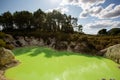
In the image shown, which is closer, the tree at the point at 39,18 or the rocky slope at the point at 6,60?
the rocky slope at the point at 6,60

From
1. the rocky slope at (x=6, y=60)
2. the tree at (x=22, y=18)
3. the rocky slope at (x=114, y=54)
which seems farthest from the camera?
the tree at (x=22, y=18)

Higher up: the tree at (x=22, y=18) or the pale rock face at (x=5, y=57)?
the tree at (x=22, y=18)

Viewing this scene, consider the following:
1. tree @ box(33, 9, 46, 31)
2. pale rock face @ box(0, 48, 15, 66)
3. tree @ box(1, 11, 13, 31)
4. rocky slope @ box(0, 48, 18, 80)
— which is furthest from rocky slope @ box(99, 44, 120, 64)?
tree @ box(1, 11, 13, 31)

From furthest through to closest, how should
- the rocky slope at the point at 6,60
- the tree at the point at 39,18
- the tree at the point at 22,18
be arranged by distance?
the tree at the point at 39,18 < the tree at the point at 22,18 < the rocky slope at the point at 6,60

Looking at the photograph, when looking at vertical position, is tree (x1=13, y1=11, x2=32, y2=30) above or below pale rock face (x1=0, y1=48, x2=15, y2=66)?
above

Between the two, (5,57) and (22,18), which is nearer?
(5,57)

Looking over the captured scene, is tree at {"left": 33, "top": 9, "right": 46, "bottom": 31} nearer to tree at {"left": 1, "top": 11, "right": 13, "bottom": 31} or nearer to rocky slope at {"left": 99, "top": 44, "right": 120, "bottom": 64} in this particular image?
tree at {"left": 1, "top": 11, "right": 13, "bottom": 31}

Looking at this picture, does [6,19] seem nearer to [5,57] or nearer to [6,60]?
[5,57]

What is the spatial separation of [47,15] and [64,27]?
946 centimetres

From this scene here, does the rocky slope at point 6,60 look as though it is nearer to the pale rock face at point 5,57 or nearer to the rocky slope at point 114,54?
the pale rock face at point 5,57

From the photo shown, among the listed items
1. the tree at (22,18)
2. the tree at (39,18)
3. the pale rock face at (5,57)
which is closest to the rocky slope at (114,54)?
the pale rock face at (5,57)

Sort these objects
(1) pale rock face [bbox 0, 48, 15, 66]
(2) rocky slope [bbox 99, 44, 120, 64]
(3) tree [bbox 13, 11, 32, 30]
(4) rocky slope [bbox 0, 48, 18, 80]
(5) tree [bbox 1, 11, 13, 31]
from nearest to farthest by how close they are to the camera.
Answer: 1. (4) rocky slope [bbox 0, 48, 18, 80]
2. (1) pale rock face [bbox 0, 48, 15, 66]
3. (2) rocky slope [bbox 99, 44, 120, 64]
4. (3) tree [bbox 13, 11, 32, 30]
5. (5) tree [bbox 1, 11, 13, 31]

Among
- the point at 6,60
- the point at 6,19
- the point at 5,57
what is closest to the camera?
the point at 6,60

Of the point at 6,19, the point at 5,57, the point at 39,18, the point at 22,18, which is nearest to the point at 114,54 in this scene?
the point at 5,57
